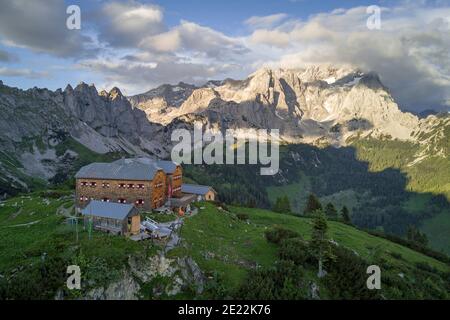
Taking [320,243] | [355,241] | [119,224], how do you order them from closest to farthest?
[320,243], [119,224], [355,241]

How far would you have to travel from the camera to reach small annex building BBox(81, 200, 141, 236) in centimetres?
5988

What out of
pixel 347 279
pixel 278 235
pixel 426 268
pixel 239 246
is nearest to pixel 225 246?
pixel 239 246

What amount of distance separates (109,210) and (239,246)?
2264cm

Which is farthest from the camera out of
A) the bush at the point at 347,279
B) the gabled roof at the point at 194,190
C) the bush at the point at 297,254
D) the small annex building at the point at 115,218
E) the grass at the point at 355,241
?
the gabled roof at the point at 194,190

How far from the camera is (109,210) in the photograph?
2454 inches

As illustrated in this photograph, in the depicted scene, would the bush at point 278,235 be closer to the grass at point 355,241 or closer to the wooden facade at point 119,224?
the grass at point 355,241

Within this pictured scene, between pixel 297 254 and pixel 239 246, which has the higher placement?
pixel 297 254

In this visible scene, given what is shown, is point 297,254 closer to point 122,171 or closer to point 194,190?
point 122,171

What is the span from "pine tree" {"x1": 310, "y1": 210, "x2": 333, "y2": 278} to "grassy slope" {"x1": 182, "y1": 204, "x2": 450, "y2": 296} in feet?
23.2

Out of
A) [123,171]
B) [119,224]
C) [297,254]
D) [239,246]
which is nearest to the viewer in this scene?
[119,224]

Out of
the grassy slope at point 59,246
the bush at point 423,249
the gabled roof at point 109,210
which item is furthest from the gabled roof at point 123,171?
the bush at point 423,249

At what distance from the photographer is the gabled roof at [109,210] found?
6025 cm

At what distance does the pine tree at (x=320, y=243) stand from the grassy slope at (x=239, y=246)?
7.06 meters
